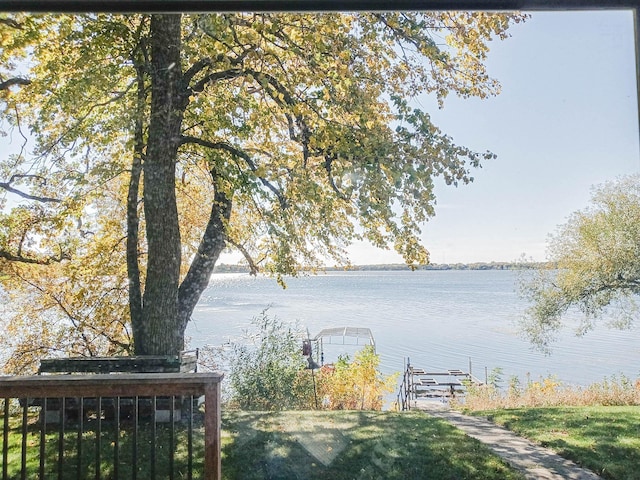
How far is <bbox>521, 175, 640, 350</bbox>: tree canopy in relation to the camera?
3541 millimetres

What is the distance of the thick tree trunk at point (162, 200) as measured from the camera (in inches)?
131

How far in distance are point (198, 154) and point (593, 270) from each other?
113 inches

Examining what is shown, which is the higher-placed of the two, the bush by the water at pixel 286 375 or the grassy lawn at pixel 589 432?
the bush by the water at pixel 286 375

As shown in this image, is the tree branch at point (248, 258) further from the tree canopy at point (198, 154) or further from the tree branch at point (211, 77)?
the tree branch at point (211, 77)

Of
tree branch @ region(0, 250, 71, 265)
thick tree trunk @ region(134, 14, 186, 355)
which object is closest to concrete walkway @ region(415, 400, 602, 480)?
thick tree trunk @ region(134, 14, 186, 355)

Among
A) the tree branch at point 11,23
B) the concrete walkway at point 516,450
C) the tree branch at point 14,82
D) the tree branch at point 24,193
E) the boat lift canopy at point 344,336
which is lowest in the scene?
the concrete walkway at point 516,450

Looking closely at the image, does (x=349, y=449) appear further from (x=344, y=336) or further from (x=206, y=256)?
(x=206, y=256)

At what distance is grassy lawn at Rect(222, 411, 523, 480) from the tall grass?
0.52 meters

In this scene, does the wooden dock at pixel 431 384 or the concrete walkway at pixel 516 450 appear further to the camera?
the wooden dock at pixel 431 384

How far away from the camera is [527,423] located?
126 inches

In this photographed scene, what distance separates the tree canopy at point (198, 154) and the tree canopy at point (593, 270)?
951mm

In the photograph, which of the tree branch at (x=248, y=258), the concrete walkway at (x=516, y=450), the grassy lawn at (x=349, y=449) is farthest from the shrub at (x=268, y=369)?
the concrete walkway at (x=516, y=450)

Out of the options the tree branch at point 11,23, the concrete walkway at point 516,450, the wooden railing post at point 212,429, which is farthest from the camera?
the tree branch at point 11,23

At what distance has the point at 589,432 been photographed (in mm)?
3062
